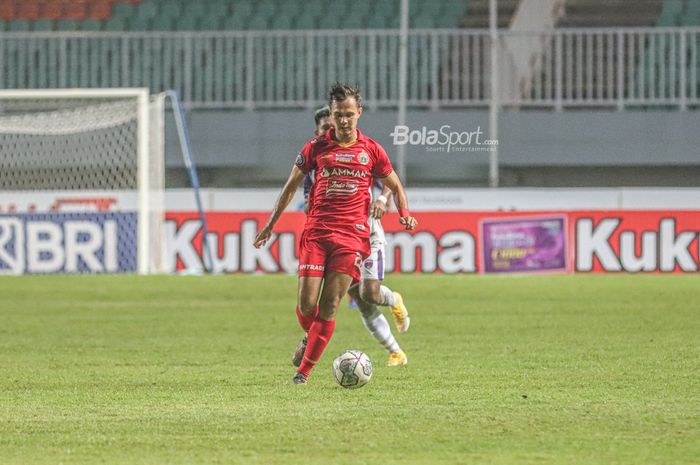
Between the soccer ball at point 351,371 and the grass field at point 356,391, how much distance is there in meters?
0.11

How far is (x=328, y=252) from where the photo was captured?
8.40 meters

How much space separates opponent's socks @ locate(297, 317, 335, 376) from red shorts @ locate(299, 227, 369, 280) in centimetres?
32

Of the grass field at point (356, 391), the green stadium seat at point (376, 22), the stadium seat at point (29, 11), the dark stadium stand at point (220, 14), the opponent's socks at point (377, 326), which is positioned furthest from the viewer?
the stadium seat at point (29, 11)

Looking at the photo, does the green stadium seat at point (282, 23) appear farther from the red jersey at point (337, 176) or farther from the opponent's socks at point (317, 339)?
the opponent's socks at point (317, 339)

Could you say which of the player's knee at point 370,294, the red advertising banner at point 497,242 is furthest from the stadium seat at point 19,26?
the player's knee at point 370,294

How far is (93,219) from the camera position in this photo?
853 inches

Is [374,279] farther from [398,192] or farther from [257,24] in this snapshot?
[257,24]

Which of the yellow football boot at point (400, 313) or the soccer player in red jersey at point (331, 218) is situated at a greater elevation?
the soccer player in red jersey at point (331, 218)

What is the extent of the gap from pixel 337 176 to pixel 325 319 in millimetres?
924

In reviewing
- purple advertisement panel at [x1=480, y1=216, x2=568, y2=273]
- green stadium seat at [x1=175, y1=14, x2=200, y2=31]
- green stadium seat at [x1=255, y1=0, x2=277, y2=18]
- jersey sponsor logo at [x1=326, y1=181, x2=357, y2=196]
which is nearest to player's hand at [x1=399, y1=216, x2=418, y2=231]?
jersey sponsor logo at [x1=326, y1=181, x2=357, y2=196]

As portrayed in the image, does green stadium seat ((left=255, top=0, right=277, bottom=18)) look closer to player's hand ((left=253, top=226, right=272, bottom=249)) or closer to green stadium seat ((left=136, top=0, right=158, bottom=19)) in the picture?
green stadium seat ((left=136, top=0, right=158, bottom=19))

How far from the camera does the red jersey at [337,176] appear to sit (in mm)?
8391

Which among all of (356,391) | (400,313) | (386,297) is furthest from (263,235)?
(400,313)

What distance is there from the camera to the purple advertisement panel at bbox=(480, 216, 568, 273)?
2125cm
